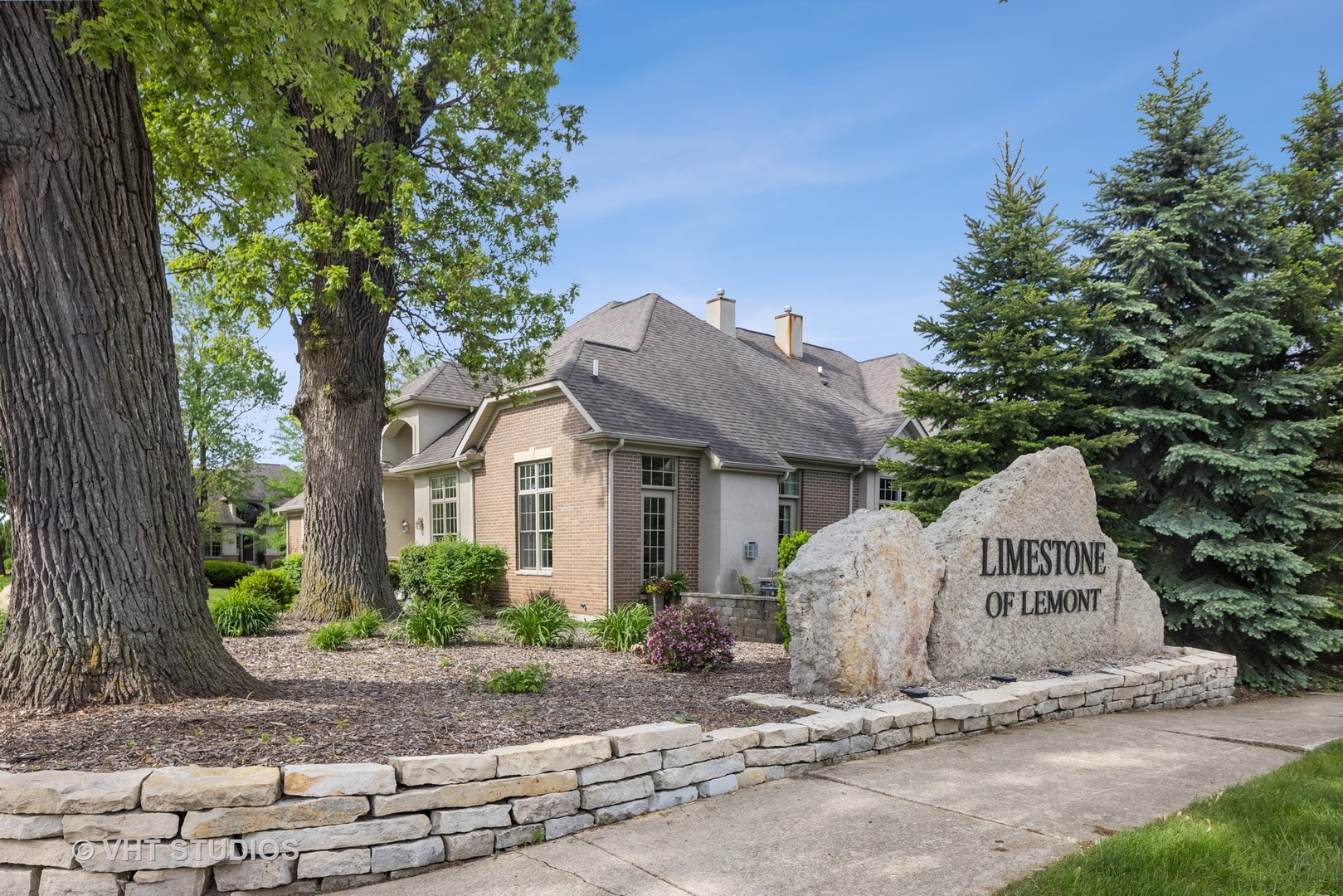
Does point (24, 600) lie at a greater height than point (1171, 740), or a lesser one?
greater

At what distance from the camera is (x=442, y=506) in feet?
66.2

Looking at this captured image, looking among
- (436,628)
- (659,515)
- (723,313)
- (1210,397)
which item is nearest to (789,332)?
(723,313)

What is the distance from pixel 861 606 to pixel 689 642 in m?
2.09

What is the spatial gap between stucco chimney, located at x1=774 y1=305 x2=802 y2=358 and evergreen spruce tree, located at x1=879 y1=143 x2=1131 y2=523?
11.9m

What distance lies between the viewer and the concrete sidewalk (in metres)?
3.97

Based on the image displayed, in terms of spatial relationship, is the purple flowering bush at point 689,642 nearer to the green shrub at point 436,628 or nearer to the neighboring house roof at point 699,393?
the green shrub at point 436,628

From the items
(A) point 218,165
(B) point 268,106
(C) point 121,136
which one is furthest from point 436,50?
(C) point 121,136

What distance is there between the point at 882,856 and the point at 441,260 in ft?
35.8

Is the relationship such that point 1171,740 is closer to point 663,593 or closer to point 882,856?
point 882,856

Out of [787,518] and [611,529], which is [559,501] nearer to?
[611,529]

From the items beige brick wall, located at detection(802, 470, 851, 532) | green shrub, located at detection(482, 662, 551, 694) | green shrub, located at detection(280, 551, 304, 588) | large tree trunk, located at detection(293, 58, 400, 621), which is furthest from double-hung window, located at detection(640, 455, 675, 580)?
green shrub, located at detection(482, 662, 551, 694)

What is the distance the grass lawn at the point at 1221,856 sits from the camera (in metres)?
3.77

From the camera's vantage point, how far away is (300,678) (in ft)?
24.0

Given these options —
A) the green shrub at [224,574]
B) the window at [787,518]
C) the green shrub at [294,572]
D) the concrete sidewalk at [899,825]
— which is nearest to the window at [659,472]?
the window at [787,518]
